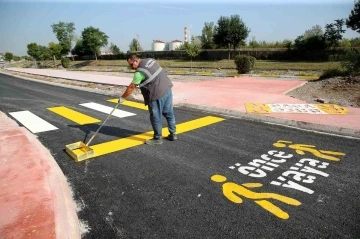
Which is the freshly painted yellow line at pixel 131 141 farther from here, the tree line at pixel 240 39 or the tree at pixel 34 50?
the tree at pixel 34 50

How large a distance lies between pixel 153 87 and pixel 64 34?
2982 inches

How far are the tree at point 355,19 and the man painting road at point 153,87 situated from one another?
41710 millimetres

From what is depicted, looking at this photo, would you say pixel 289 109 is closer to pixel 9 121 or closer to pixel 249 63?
pixel 9 121

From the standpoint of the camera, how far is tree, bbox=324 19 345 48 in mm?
38438

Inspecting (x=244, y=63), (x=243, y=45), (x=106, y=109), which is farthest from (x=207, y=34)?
(x=106, y=109)

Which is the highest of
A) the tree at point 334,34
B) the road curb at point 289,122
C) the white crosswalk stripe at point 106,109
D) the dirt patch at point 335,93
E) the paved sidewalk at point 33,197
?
the tree at point 334,34

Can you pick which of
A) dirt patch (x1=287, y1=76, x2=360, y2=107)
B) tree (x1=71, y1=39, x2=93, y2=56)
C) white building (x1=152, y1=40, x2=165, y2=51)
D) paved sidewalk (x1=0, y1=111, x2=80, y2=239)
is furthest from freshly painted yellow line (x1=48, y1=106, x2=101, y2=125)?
white building (x1=152, y1=40, x2=165, y2=51)

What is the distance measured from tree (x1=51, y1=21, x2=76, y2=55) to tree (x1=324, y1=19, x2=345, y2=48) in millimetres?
61568

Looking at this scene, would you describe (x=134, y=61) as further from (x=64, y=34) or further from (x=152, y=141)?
(x=64, y=34)

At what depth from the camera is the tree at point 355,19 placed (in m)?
35.2

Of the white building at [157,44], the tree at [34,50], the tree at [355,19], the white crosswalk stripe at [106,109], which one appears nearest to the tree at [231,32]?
the tree at [355,19]

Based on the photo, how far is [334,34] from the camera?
38.7 m

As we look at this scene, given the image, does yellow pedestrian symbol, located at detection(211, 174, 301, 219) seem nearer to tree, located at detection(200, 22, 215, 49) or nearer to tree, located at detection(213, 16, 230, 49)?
tree, located at detection(213, 16, 230, 49)

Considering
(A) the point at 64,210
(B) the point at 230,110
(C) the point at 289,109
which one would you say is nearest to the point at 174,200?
(A) the point at 64,210
